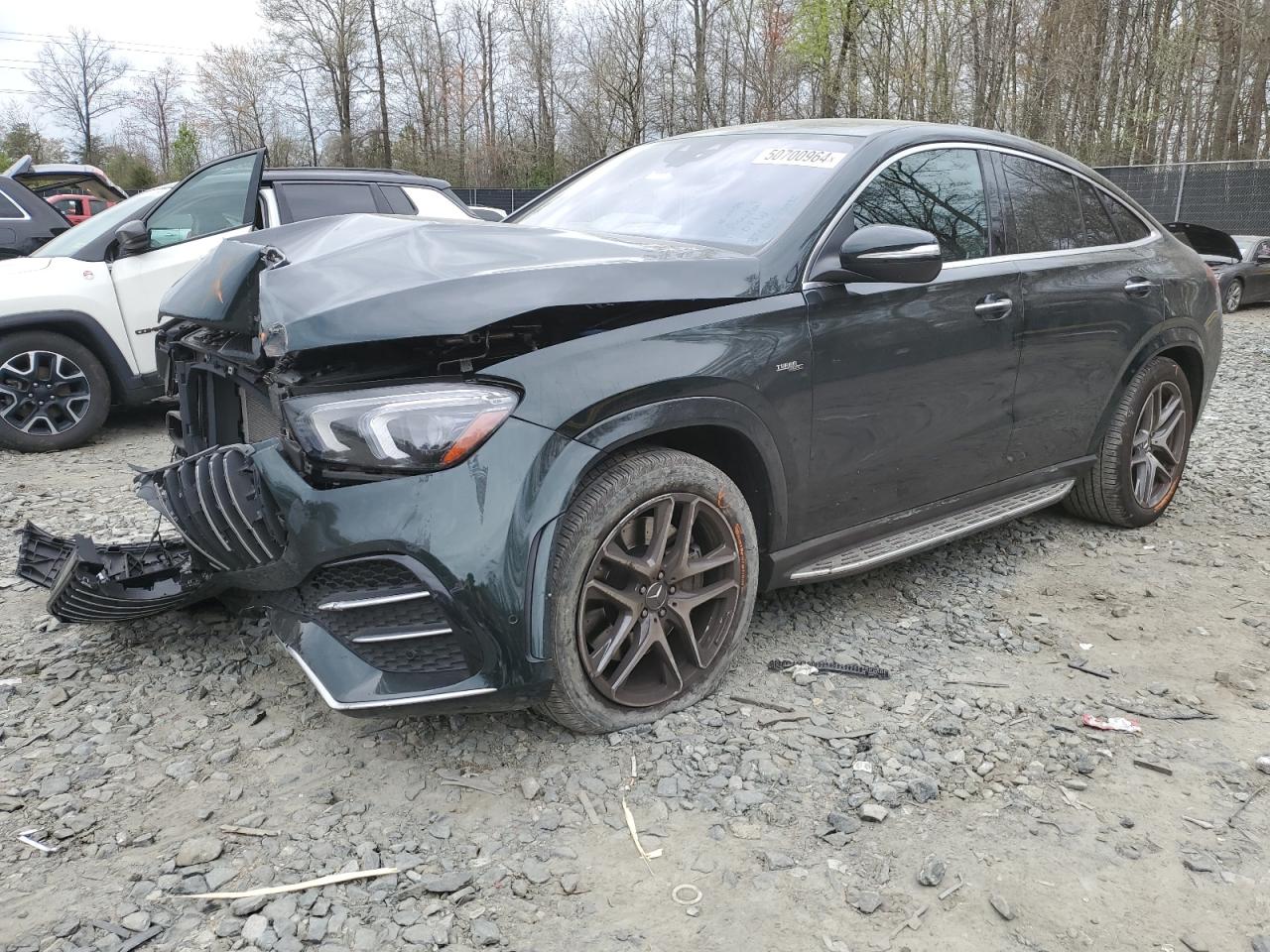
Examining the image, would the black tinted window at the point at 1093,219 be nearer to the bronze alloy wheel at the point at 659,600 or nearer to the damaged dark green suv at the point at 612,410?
the damaged dark green suv at the point at 612,410

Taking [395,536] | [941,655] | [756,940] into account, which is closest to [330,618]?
[395,536]

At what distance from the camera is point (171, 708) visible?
3.03 meters

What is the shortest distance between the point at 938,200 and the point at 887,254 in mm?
797

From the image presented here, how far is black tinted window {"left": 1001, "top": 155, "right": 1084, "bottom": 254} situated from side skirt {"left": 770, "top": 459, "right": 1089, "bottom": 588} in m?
0.94

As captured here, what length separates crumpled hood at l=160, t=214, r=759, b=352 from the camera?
242 cm

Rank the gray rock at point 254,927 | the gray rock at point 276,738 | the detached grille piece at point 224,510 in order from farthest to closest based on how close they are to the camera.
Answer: the gray rock at point 276,738, the detached grille piece at point 224,510, the gray rock at point 254,927

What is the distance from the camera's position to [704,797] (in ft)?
8.54

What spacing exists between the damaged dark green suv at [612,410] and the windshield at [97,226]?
13.7 feet

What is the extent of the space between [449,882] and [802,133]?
275cm

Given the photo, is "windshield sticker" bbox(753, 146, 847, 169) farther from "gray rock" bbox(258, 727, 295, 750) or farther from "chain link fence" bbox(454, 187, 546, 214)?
"chain link fence" bbox(454, 187, 546, 214)

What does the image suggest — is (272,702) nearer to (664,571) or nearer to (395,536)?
(395,536)

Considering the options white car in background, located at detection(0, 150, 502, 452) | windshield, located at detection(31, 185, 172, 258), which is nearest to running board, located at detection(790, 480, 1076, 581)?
white car in background, located at detection(0, 150, 502, 452)

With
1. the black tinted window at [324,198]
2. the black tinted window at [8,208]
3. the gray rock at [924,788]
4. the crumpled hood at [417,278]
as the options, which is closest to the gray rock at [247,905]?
the crumpled hood at [417,278]

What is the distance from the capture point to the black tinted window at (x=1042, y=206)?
396 cm
